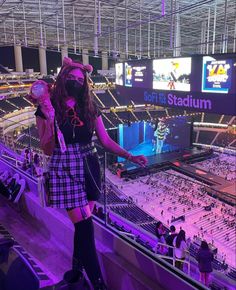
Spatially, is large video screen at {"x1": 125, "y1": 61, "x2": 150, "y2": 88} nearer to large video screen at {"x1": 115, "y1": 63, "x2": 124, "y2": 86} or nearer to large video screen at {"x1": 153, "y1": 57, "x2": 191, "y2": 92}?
large video screen at {"x1": 153, "y1": 57, "x2": 191, "y2": 92}

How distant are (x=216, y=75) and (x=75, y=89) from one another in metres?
2.63

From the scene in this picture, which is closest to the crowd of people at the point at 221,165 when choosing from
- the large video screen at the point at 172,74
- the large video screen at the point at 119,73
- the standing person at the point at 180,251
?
the large video screen at the point at 119,73

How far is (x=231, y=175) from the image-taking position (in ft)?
50.7

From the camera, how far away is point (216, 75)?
353 centimetres

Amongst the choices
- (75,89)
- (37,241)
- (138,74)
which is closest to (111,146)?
(75,89)

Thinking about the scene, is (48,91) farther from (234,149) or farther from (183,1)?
(234,149)

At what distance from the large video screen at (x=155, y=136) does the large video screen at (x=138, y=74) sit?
9.38 metres

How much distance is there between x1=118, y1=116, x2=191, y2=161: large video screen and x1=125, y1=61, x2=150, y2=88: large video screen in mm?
9375

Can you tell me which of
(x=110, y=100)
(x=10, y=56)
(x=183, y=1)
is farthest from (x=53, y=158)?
(x=10, y=56)

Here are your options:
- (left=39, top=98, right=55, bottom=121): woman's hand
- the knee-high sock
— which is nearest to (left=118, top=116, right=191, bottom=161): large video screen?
the knee-high sock

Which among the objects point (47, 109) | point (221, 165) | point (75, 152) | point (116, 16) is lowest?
point (221, 165)

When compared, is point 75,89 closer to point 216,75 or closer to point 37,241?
point 37,241

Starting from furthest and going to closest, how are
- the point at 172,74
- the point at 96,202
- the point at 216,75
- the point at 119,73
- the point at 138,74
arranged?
the point at 119,73 → the point at 138,74 → the point at 172,74 → the point at 216,75 → the point at 96,202

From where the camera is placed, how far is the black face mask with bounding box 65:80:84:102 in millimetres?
1281
